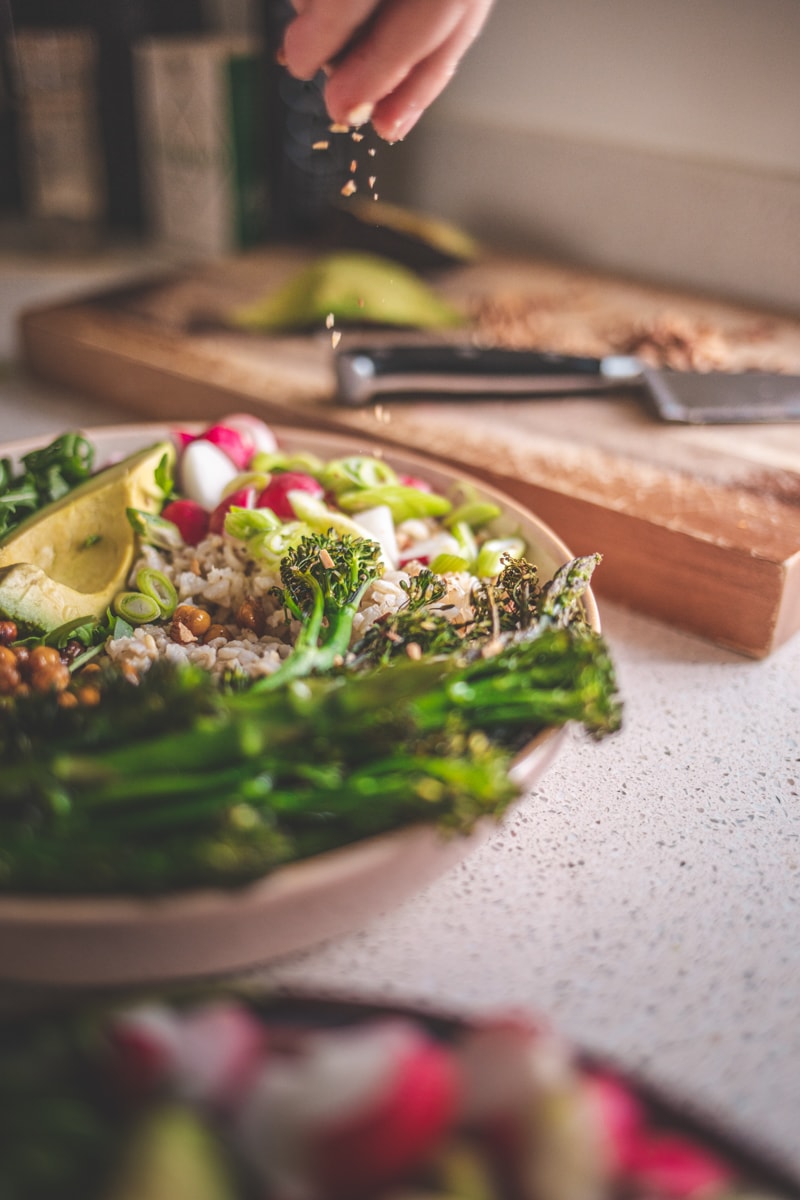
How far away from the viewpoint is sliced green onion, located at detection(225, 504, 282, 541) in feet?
3.43

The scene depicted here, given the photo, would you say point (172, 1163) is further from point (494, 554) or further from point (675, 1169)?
point (494, 554)

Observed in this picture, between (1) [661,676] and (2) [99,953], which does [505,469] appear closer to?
(1) [661,676]

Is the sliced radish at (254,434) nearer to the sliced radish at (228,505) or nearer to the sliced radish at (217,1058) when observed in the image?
the sliced radish at (228,505)

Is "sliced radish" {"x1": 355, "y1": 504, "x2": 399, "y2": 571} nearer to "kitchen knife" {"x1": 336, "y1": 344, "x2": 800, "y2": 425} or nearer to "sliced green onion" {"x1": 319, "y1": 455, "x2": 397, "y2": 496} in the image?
"sliced green onion" {"x1": 319, "y1": 455, "x2": 397, "y2": 496}

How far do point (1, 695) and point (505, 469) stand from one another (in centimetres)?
65

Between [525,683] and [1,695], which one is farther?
[1,695]

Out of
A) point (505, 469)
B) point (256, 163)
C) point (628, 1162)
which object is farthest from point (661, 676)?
point (256, 163)

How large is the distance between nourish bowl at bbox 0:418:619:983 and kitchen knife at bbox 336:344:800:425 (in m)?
0.37

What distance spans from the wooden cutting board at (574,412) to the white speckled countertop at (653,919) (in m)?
0.15

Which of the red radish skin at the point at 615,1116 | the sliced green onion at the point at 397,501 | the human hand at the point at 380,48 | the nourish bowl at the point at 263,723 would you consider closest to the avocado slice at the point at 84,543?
the nourish bowl at the point at 263,723

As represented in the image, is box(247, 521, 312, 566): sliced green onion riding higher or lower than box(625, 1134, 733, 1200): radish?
higher

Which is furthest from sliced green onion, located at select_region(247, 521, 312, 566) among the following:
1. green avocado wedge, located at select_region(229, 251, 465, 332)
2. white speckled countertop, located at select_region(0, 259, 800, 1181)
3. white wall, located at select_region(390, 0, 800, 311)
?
white wall, located at select_region(390, 0, 800, 311)

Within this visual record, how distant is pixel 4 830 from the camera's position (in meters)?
0.63

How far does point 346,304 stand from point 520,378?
0.39m
